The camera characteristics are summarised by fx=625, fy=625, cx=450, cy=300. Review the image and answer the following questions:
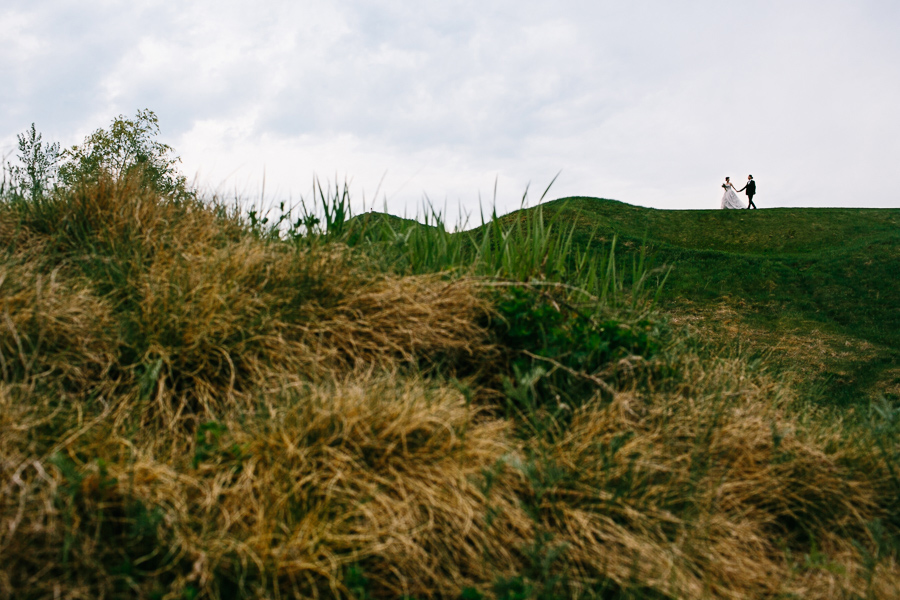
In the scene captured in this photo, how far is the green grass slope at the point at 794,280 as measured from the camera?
7082mm

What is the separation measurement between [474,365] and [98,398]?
5.70ft

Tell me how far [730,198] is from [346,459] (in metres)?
20.4

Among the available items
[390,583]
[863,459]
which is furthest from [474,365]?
[863,459]

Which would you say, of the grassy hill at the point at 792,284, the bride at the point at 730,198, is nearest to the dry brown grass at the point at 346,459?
the grassy hill at the point at 792,284

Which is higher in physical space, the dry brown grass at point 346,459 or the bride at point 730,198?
the bride at point 730,198

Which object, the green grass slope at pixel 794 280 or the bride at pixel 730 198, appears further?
the bride at pixel 730 198

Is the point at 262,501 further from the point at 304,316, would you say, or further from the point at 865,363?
the point at 865,363

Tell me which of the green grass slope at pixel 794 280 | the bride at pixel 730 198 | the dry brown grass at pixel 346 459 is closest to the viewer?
the dry brown grass at pixel 346 459

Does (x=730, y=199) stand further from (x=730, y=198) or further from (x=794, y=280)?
(x=794, y=280)

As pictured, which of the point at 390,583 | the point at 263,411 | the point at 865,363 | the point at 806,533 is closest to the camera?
the point at 390,583

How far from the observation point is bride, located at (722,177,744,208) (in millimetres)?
19953

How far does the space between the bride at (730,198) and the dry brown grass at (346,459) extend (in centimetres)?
1832

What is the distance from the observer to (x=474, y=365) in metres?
3.28

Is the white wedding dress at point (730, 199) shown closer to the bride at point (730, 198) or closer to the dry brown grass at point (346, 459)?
the bride at point (730, 198)
